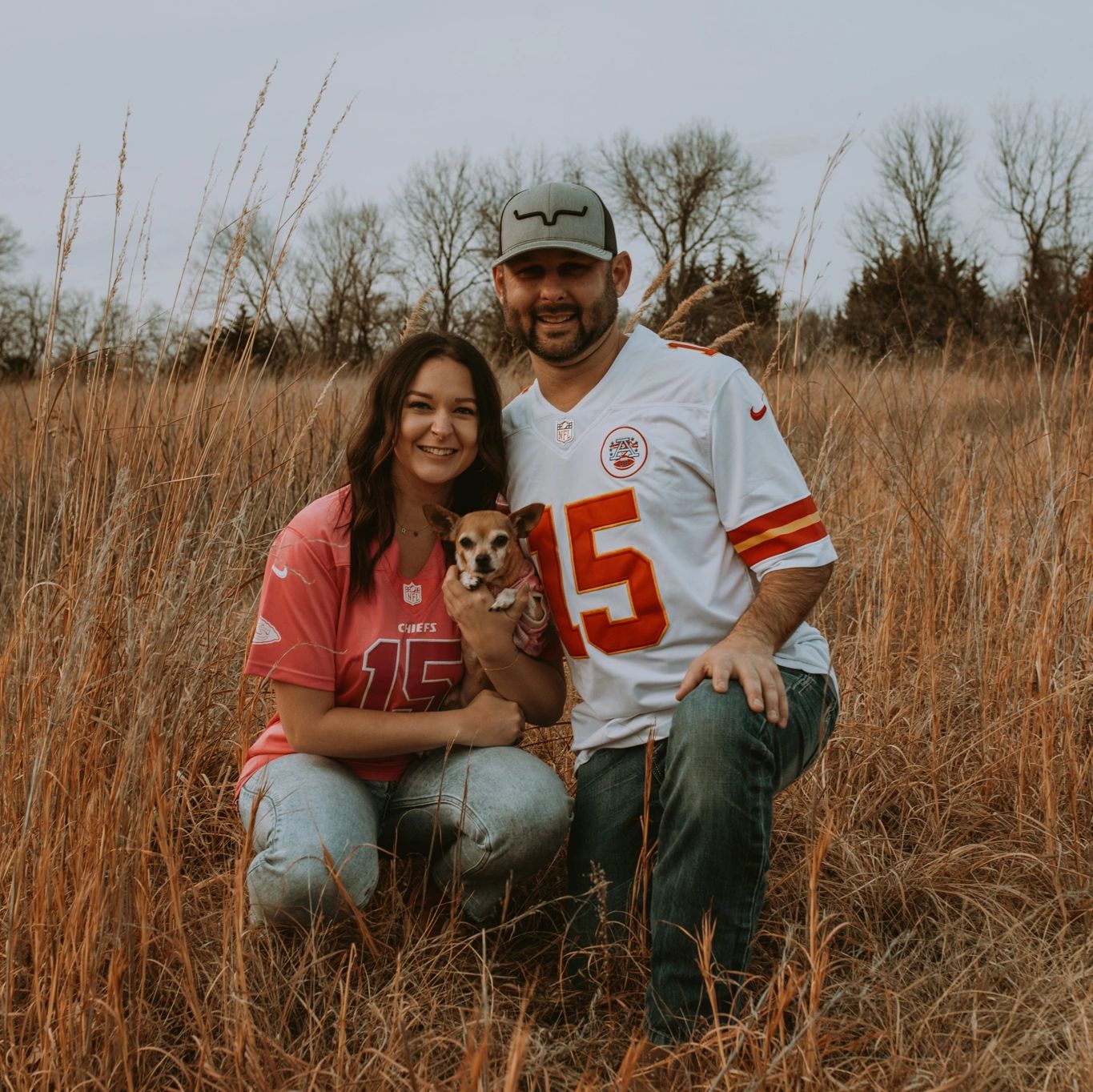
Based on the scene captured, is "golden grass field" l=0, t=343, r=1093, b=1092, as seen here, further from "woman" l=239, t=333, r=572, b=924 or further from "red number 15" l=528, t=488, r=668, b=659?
"red number 15" l=528, t=488, r=668, b=659

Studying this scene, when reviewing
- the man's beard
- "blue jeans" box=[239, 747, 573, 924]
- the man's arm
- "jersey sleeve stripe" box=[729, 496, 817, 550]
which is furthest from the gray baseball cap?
"blue jeans" box=[239, 747, 573, 924]

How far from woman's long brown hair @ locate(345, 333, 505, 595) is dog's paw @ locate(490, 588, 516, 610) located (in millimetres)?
360

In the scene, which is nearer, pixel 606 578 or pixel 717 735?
pixel 717 735

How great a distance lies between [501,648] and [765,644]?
0.71 metres

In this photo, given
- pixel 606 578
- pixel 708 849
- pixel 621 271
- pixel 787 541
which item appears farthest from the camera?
pixel 621 271

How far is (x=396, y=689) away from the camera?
2717 millimetres

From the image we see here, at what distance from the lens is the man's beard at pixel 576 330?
2.79 meters

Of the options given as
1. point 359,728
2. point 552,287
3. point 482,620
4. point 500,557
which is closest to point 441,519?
point 500,557

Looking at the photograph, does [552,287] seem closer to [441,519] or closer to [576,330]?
[576,330]

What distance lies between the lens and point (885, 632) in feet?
11.9

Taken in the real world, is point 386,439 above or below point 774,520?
above

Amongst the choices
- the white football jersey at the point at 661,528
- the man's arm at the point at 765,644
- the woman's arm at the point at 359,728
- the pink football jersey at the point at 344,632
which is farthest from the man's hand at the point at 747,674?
the pink football jersey at the point at 344,632

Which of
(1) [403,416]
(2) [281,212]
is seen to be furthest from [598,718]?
(2) [281,212]

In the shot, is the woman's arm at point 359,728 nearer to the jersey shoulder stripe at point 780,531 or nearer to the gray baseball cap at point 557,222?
the jersey shoulder stripe at point 780,531
